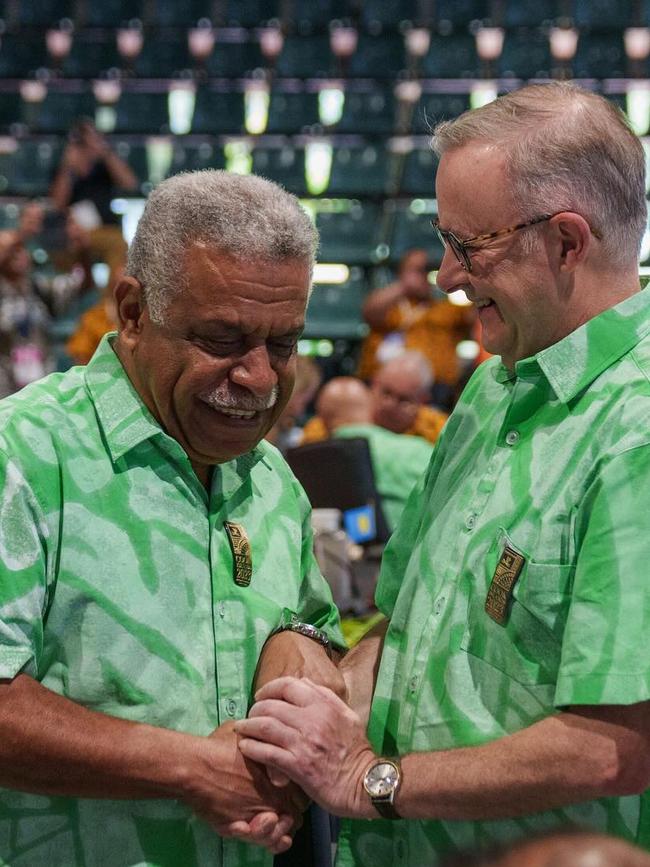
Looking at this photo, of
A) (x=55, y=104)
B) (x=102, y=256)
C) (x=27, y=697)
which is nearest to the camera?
(x=27, y=697)

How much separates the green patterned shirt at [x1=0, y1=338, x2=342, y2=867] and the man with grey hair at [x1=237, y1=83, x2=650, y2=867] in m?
0.11

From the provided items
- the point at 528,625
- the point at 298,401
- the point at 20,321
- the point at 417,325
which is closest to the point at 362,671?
the point at 528,625

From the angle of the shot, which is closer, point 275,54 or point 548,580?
point 548,580

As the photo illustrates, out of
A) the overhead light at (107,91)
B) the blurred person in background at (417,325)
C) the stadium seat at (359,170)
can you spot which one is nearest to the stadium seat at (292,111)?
the stadium seat at (359,170)

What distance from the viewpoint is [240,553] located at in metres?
1.62

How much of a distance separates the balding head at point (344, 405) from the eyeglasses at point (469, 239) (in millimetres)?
3728

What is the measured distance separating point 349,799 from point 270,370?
569mm

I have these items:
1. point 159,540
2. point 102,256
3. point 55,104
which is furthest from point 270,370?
point 55,104

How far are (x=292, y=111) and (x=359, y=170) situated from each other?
0.89 metres

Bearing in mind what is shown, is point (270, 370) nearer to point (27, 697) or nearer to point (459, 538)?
point (459, 538)

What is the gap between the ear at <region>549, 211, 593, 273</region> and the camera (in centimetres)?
154

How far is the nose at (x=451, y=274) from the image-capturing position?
64.5 inches

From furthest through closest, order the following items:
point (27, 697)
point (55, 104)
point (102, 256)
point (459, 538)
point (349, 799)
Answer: point (55, 104)
point (102, 256)
point (459, 538)
point (349, 799)
point (27, 697)

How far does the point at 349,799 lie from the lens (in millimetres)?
1512
